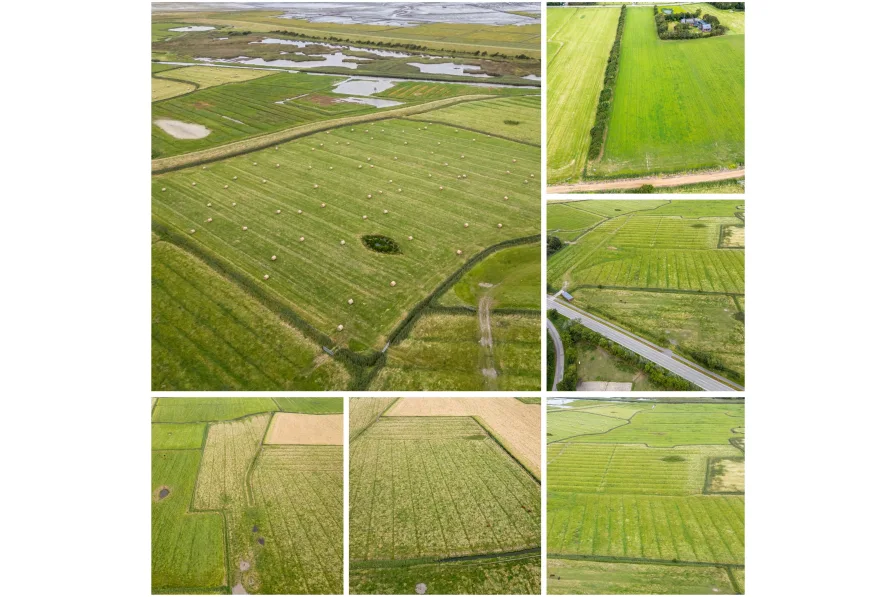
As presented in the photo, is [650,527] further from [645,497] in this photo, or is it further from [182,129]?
[182,129]

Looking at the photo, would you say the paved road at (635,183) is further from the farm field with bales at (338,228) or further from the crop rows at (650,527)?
the crop rows at (650,527)

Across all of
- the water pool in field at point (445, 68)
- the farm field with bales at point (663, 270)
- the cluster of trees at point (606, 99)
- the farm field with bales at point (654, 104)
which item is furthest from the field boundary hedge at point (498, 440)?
the water pool in field at point (445, 68)

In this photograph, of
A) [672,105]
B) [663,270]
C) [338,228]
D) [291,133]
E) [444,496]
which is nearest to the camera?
[444,496]

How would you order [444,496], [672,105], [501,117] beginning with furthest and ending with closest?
[501,117], [672,105], [444,496]

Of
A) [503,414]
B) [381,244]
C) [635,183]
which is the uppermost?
[635,183]

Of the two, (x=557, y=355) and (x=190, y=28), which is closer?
(x=557, y=355)

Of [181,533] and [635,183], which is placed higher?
[635,183]

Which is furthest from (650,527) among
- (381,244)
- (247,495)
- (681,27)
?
(681,27)

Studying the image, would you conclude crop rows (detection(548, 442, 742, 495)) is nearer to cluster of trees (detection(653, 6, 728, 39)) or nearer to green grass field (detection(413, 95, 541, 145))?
green grass field (detection(413, 95, 541, 145))
